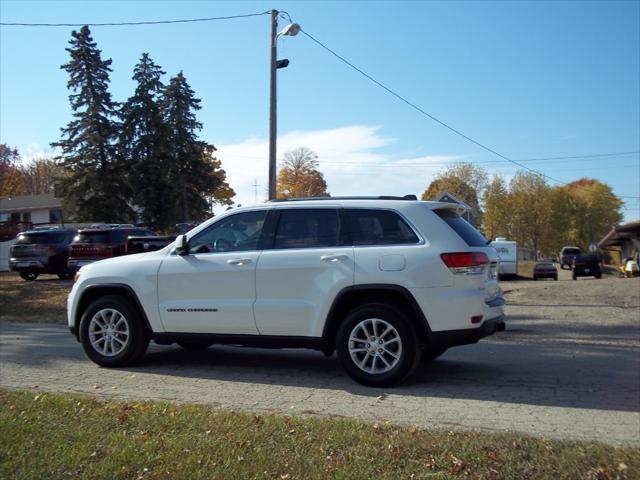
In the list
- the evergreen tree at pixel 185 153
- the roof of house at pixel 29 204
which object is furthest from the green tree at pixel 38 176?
the evergreen tree at pixel 185 153

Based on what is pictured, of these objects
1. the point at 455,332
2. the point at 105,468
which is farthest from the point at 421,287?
the point at 105,468

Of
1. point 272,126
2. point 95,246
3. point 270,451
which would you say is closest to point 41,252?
point 95,246

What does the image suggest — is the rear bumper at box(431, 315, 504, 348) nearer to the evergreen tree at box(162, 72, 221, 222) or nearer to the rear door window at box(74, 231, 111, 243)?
the rear door window at box(74, 231, 111, 243)

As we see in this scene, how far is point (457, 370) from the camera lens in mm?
7461

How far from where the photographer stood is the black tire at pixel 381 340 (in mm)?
6312

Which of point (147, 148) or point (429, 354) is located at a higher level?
point (147, 148)

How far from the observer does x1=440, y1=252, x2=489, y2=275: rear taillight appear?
246 inches

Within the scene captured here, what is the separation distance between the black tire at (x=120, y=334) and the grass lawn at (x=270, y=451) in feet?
7.73

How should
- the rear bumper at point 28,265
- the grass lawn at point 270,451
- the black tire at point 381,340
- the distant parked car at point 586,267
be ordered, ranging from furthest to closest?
the distant parked car at point 586,267 < the rear bumper at point 28,265 < the black tire at point 381,340 < the grass lawn at point 270,451

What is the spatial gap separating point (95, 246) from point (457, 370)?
Answer: 14278mm

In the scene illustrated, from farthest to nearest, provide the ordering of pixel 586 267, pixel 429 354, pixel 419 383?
pixel 586 267 < pixel 429 354 < pixel 419 383

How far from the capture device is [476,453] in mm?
4203

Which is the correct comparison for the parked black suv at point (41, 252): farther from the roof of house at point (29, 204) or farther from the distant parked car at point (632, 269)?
the roof of house at point (29, 204)

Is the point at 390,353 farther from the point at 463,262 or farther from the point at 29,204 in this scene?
the point at 29,204
